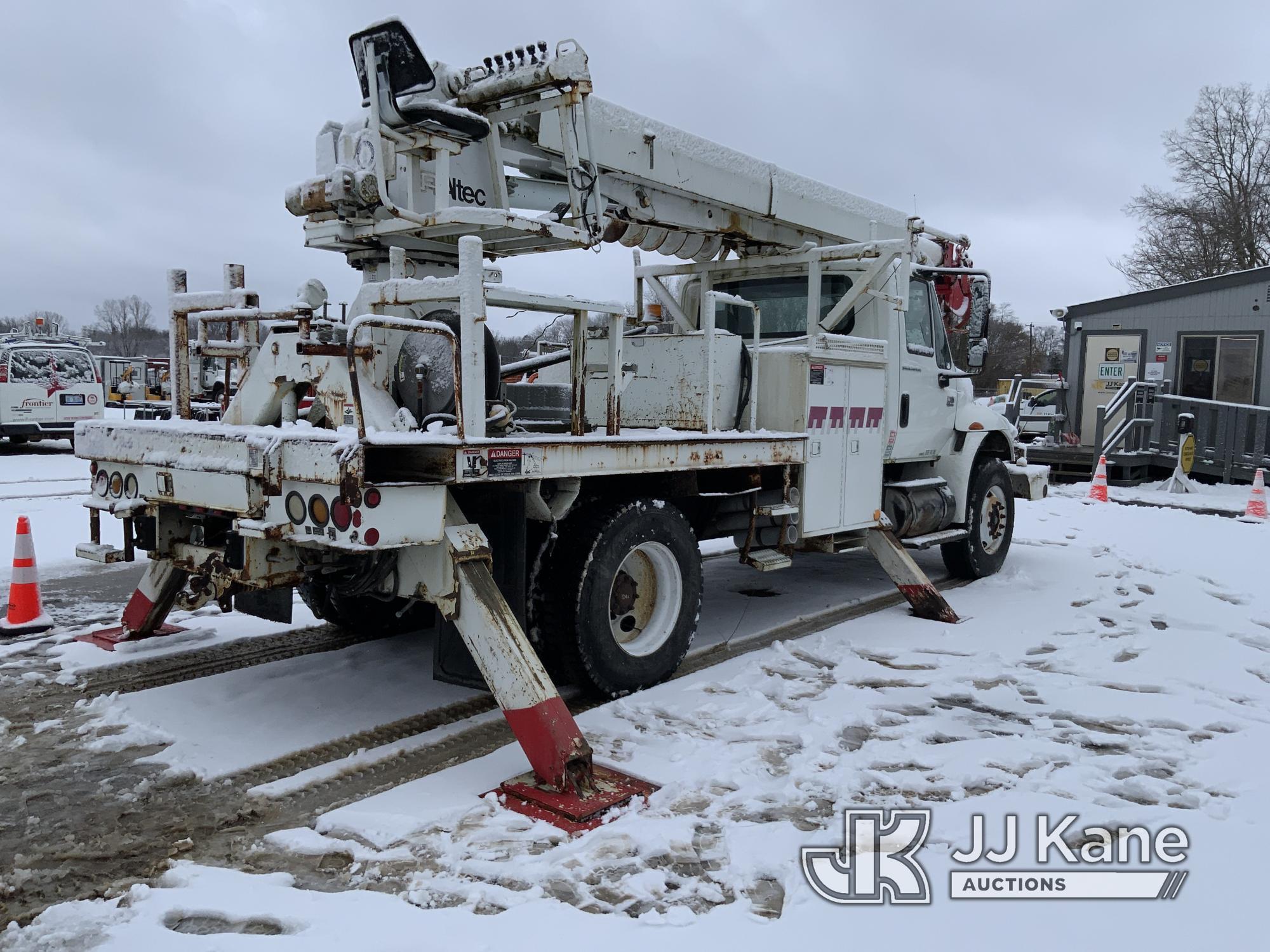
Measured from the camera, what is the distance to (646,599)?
5.41 metres

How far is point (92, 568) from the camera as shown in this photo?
8.33 m

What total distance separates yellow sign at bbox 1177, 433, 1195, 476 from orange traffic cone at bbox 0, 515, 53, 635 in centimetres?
1576

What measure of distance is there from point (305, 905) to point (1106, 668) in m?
4.62

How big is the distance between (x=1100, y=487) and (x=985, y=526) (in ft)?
21.0

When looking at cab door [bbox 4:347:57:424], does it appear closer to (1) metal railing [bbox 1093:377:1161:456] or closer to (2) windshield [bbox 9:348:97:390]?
(2) windshield [bbox 9:348:97:390]

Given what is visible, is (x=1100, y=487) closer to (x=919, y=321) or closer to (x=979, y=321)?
(x=979, y=321)

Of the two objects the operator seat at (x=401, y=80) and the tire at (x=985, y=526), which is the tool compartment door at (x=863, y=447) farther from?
the operator seat at (x=401, y=80)

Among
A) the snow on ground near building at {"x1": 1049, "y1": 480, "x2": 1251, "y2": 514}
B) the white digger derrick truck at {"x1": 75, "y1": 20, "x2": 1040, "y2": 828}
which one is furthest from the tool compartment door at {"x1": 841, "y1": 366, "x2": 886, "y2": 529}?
the snow on ground near building at {"x1": 1049, "y1": 480, "x2": 1251, "y2": 514}

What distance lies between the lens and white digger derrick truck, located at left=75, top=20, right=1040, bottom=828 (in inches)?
156

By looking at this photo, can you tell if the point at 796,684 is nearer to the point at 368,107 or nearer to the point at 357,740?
the point at 357,740

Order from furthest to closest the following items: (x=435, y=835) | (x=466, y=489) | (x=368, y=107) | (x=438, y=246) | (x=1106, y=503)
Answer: (x=1106, y=503)
(x=438, y=246)
(x=368, y=107)
(x=466, y=489)
(x=435, y=835)

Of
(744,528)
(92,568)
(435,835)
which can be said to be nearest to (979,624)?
(744,528)

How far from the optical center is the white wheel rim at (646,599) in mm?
5215

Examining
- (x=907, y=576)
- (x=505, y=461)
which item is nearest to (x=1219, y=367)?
(x=907, y=576)
